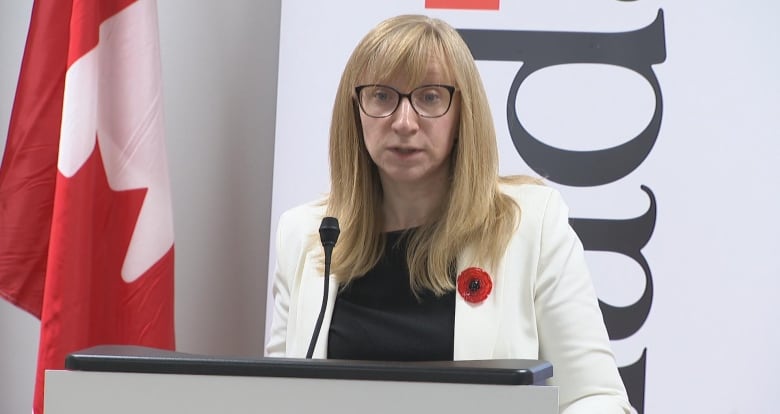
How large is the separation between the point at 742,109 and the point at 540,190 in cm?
102

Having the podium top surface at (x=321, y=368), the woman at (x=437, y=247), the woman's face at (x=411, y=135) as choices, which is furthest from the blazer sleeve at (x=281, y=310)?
the podium top surface at (x=321, y=368)

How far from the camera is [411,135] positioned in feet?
6.63

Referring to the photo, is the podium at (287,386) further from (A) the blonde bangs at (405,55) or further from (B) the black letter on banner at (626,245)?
(B) the black letter on banner at (626,245)

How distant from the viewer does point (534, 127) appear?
9.53ft

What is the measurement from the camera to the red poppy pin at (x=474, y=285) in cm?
198

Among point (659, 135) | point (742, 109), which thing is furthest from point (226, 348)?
point (742, 109)

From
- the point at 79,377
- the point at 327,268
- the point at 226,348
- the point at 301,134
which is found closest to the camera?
the point at 79,377

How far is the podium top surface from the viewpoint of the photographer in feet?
3.87

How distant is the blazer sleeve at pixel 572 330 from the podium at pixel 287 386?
64cm

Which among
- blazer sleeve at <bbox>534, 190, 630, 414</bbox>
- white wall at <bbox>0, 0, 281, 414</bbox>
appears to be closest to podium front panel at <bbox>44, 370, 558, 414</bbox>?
blazer sleeve at <bbox>534, 190, 630, 414</bbox>

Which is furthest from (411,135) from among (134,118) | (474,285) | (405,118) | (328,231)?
(134,118)

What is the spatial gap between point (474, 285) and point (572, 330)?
0.70 ft

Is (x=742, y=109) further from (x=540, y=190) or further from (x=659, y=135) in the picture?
(x=540, y=190)

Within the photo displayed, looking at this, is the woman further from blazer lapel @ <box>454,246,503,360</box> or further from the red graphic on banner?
the red graphic on banner
